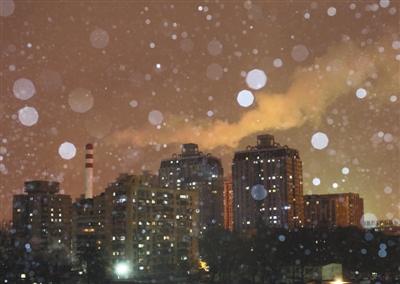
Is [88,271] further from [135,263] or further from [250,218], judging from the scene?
[250,218]

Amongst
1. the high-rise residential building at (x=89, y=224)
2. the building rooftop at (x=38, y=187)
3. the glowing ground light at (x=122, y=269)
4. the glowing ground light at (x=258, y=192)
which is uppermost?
the building rooftop at (x=38, y=187)

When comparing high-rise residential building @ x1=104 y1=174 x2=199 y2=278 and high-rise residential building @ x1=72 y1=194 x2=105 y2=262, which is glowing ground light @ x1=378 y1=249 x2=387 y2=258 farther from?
high-rise residential building @ x1=72 y1=194 x2=105 y2=262

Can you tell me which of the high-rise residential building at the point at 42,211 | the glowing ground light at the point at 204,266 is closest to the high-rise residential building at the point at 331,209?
the high-rise residential building at the point at 42,211

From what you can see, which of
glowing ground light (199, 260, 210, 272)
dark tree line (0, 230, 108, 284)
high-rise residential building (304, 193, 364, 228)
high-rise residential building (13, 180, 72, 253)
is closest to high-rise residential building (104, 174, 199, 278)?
glowing ground light (199, 260, 210, 272)

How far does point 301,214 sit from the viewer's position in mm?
76312

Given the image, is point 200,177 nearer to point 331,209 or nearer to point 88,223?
point 331,209

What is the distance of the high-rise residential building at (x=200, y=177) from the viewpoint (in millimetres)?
83875

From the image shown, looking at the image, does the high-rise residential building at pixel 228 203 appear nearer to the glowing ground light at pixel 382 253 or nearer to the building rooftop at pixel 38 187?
the building rooftop at pixel 38 187

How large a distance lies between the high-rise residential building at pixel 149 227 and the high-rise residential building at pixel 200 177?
70.5 feet

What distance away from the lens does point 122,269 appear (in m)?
48.9

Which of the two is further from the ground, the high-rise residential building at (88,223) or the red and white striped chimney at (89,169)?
the red and white striped chimney at (89,169)

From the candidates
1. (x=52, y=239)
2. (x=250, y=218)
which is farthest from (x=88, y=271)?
(x=250, y=218)

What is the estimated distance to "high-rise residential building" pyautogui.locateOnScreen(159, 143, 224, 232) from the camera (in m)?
83.9

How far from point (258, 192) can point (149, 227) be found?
81.8 feet
